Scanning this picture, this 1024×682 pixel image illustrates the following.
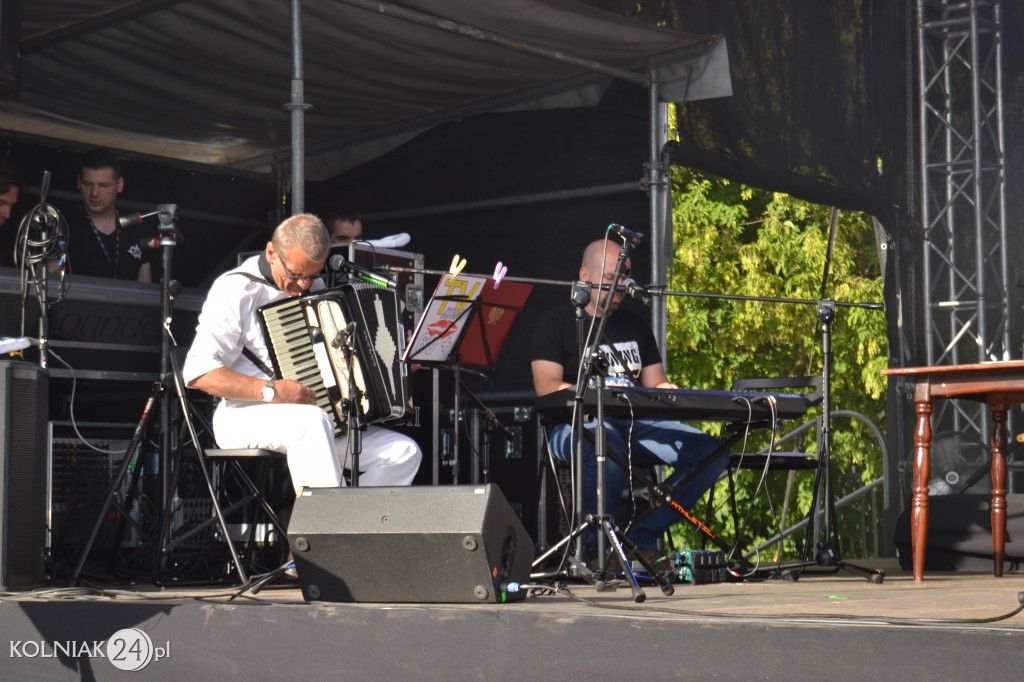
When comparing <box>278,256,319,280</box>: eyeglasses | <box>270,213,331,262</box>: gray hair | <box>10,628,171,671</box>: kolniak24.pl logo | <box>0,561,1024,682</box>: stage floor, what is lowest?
<box>10,628,171,671</box>: kolniak24.pl logo

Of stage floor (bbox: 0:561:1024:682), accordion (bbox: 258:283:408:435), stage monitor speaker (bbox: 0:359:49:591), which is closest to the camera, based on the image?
stage floor (bbox: 0:561:1024:682)

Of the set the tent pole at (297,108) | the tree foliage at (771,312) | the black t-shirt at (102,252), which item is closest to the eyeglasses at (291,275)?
the tent pole at (297,108)

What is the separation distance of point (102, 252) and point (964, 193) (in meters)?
4.89

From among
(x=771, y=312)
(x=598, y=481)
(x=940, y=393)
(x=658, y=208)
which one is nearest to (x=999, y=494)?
(x=940, y=393)

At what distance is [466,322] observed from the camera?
16.7ft

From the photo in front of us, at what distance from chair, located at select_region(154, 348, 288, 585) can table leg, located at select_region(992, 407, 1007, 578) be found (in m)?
2.79

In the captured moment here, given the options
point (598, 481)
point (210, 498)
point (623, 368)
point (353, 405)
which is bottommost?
point (210, 498)

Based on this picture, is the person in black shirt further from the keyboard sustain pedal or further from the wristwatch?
the keyboard sustain pedal

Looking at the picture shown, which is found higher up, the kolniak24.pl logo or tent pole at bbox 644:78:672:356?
tent pole at bbox 644:78:672:356

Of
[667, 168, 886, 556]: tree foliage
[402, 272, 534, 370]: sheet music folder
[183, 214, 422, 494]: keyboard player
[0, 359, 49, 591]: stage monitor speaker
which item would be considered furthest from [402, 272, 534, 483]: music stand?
[667, 168, 886, 556]: tree foliage

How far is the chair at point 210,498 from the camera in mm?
4445

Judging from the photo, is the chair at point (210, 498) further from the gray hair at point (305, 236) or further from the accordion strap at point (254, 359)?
the gray hair at point (305, 236)

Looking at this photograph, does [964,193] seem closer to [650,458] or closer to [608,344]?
[650,458]

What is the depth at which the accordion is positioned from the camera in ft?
14.1
